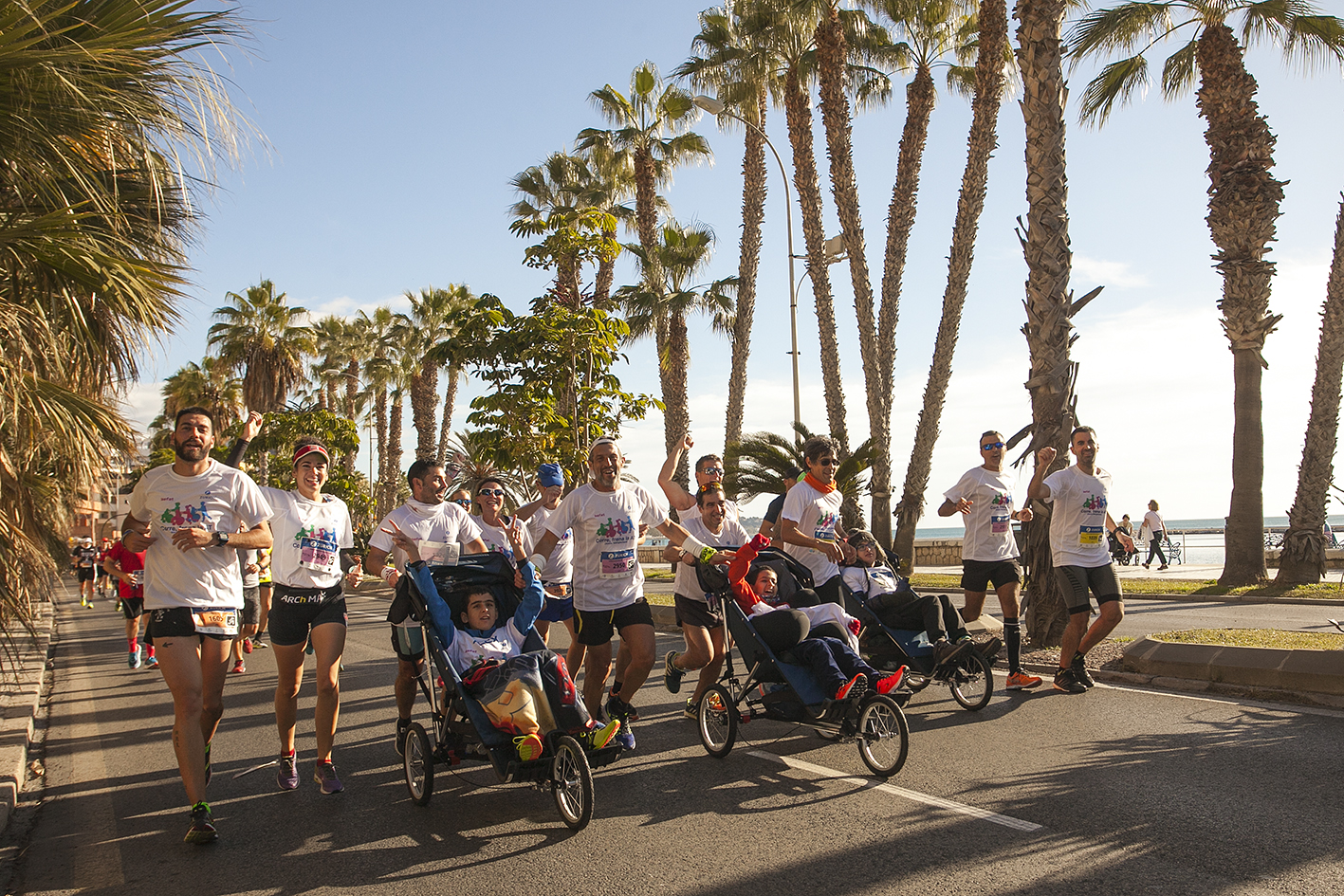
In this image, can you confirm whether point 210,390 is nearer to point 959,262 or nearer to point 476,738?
point 959,262

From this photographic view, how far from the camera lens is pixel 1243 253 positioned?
1645 centimetres

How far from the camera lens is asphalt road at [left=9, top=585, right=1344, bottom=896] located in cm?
417

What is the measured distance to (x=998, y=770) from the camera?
562 centimetres

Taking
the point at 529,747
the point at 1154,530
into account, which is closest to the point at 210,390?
the point at 1154,530

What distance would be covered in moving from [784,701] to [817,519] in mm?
1796

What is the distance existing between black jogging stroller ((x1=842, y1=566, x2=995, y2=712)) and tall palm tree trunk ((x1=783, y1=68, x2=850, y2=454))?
52.7 ft

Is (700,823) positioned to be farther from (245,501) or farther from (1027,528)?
(1027,528)

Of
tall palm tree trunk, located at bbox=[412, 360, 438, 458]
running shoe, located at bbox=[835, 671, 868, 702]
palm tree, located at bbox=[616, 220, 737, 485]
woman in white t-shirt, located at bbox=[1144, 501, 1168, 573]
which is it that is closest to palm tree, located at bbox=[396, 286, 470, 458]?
tall palm tree trunk, located at bbox=[412, 360, 438, 458]

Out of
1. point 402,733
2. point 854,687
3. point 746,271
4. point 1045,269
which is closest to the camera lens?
point 854,687

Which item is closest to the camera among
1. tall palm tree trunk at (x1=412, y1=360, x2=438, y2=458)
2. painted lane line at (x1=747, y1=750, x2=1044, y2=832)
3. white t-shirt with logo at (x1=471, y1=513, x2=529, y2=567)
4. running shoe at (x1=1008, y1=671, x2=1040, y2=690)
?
painted lane line at (x1=747, y1=750, x2=1044, y2=832)

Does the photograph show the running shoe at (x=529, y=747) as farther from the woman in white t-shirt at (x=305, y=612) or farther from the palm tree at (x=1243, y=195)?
the palm tree at (x=1243, y=195)

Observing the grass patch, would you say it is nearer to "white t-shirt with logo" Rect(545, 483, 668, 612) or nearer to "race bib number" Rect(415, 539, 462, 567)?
"white t-shirt with logo" Rect(545, 483, 668, 612)

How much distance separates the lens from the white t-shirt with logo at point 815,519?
7.49 m

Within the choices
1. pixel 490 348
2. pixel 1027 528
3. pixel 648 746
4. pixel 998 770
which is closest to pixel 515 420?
pixel 490 348
